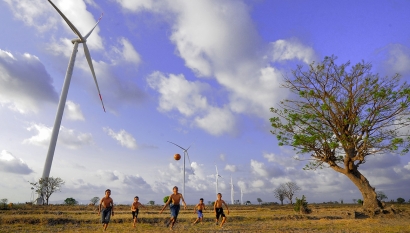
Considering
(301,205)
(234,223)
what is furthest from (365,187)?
(234,223)

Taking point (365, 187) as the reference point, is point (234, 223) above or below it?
below

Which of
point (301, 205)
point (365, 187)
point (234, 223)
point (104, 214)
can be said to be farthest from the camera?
point (301, 205)

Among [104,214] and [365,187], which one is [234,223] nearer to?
[104,214]

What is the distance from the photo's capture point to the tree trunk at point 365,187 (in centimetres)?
3197

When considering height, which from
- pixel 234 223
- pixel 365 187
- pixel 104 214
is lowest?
pixel 234 223

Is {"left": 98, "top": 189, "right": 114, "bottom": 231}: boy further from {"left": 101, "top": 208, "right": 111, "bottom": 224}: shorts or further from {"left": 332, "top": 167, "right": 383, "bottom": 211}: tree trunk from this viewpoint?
{"left": 332, "top": 167, "right": 383, "bottom": 211}: tree trunk

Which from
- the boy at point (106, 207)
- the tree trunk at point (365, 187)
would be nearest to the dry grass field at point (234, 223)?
the tree trunk at point (365, 187)

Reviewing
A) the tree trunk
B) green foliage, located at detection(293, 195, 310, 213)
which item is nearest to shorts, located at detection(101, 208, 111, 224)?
the tree trunk

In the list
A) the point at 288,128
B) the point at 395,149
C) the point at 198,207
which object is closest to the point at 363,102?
the point at 395,149

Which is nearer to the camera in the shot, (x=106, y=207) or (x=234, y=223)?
(x=106, y=207)

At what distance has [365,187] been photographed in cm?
3241

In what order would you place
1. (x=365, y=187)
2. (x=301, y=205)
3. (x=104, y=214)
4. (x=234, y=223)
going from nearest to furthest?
(x=104, y=214) → (x=234, y=223) → (x=365, y=187) → (x=301, y=205)

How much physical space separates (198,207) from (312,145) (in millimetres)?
15441

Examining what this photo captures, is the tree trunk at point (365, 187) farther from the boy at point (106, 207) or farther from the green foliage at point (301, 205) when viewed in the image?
the boy at point (106, 207)
